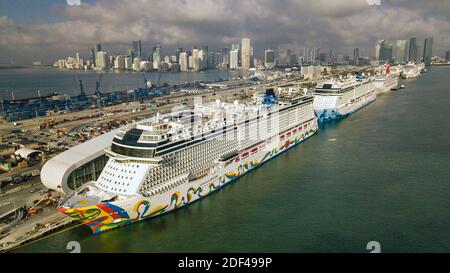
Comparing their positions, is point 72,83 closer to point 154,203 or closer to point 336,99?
point 336,99

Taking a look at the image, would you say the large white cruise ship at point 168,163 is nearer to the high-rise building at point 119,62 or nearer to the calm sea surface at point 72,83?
the calm sea surface at point 72,83

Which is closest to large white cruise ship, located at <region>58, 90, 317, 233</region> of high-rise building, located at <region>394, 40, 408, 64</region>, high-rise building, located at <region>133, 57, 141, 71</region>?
high-rise building, located at <region>133, 57, 141, 71</region>

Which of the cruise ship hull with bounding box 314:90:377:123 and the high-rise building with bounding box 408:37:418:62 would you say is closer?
the cruise ship hull with bounding box 314:90:377:123

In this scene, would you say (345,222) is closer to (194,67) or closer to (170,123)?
(170,123)

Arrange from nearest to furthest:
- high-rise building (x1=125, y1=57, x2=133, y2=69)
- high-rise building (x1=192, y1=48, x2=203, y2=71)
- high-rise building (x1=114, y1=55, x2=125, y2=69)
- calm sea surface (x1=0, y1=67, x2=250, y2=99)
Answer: calm sea surface (x1=0, y1=67, x2=250, y2=99)
high-rise building (x1=192, y1=48, x2=203, y2=71)
high-rise building (x1=125, y1=57, x2=133, y2=69)
high-rise building (x1=114, y1=55, x2=125, y2=69)

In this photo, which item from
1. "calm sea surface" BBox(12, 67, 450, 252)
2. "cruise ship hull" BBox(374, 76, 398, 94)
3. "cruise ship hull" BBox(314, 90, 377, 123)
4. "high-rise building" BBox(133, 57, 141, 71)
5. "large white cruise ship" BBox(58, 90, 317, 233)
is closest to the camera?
"calm sea surface" BBox(12, 67, 450, 252)

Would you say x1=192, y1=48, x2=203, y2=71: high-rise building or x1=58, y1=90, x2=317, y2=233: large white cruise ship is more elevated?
x1=192, y1=48, x2=203, y2=71: high-rise building

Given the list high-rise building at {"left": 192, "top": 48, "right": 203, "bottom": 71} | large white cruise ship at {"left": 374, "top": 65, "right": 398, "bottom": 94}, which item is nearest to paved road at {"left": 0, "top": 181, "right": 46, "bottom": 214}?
large white cruise ship at {"left": 374, "top": 65, "right": 398, "bottom": 94}

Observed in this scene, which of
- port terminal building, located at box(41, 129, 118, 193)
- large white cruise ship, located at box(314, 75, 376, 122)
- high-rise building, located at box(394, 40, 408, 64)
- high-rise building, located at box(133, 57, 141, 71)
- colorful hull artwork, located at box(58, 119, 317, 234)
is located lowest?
colorful hull artwork, located at box(58, 119, 317, 234)

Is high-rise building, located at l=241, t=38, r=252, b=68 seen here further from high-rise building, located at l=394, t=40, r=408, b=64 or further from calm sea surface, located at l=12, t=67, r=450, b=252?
calm sea surface, located at l=12, t=67, r=450, b=252
